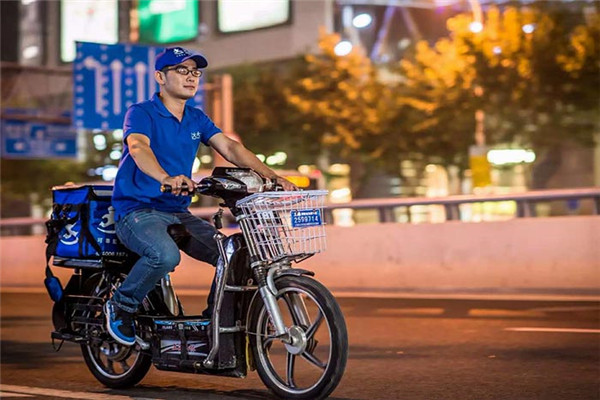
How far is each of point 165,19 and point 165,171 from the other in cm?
4678

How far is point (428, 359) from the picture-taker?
26.0 feet

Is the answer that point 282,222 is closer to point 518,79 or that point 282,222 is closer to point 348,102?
point 518,79

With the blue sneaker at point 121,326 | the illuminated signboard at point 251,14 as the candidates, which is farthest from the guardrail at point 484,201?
the illuminated signboard at point 251,14

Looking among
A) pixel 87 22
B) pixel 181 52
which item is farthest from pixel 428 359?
pixel 87 22

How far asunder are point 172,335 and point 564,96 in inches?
1375

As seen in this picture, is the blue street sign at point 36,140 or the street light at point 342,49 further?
the street light at point 342,49

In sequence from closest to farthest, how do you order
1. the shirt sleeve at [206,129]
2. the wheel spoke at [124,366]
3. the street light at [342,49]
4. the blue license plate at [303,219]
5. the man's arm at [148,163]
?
the blue license plate at [303,219], the man's arm at [148,163], the shirt sleeve at [206,129], the wheel spoke at [124,366], the street light at [342,49]

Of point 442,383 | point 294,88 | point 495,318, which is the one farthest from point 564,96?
point 442,383

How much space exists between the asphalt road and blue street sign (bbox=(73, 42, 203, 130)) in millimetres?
13040

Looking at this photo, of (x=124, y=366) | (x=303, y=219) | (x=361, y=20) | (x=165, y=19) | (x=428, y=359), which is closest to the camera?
(x=303, y=219)

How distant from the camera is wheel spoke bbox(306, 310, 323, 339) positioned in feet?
18.7

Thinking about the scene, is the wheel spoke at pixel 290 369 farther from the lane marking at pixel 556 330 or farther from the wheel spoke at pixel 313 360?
the lane marking at pixel 556 330

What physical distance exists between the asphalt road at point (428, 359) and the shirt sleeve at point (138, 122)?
145 cm

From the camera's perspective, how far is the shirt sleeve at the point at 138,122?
6.21 m
